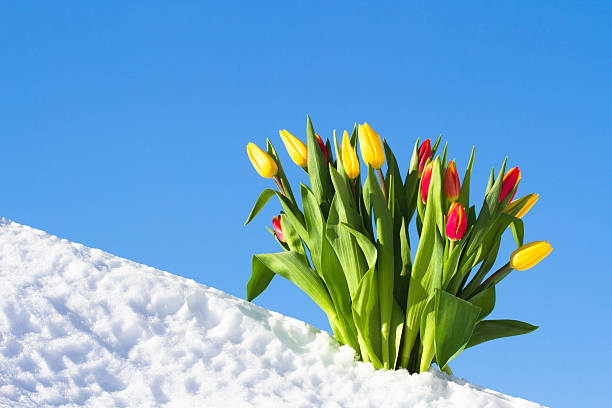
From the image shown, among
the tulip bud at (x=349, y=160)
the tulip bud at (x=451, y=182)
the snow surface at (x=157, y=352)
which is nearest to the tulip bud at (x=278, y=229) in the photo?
the snow surface at (x=157, y=352)

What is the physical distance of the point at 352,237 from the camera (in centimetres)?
236

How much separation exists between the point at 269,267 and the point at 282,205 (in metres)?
0.28

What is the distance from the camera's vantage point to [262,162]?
2.58 metres

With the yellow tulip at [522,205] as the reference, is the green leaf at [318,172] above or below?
above

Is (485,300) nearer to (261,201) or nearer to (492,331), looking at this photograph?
(492,331)

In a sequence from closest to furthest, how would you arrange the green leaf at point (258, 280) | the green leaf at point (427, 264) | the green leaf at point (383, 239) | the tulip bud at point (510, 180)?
the green leaf at point (427, 264)
the green leaf at point (383, 239)
the tulip bud at point (510, 180)
the green leaf at point (258, 280)

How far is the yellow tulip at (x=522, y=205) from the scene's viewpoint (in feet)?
8.31

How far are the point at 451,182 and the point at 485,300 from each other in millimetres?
524

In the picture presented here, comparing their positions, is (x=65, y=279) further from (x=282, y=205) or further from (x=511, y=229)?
(x=511, y=229)

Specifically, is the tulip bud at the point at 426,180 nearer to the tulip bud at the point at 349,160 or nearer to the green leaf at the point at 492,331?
the tulip bud at the point at 349,160

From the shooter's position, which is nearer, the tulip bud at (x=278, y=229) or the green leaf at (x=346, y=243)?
the green leaf at (x=346, y=243)

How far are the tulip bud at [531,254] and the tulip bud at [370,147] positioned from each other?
64 centimetres

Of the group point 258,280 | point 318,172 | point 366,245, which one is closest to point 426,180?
point 366,245

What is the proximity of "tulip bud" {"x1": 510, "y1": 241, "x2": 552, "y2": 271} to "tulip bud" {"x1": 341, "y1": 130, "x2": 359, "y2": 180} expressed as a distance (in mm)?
701
